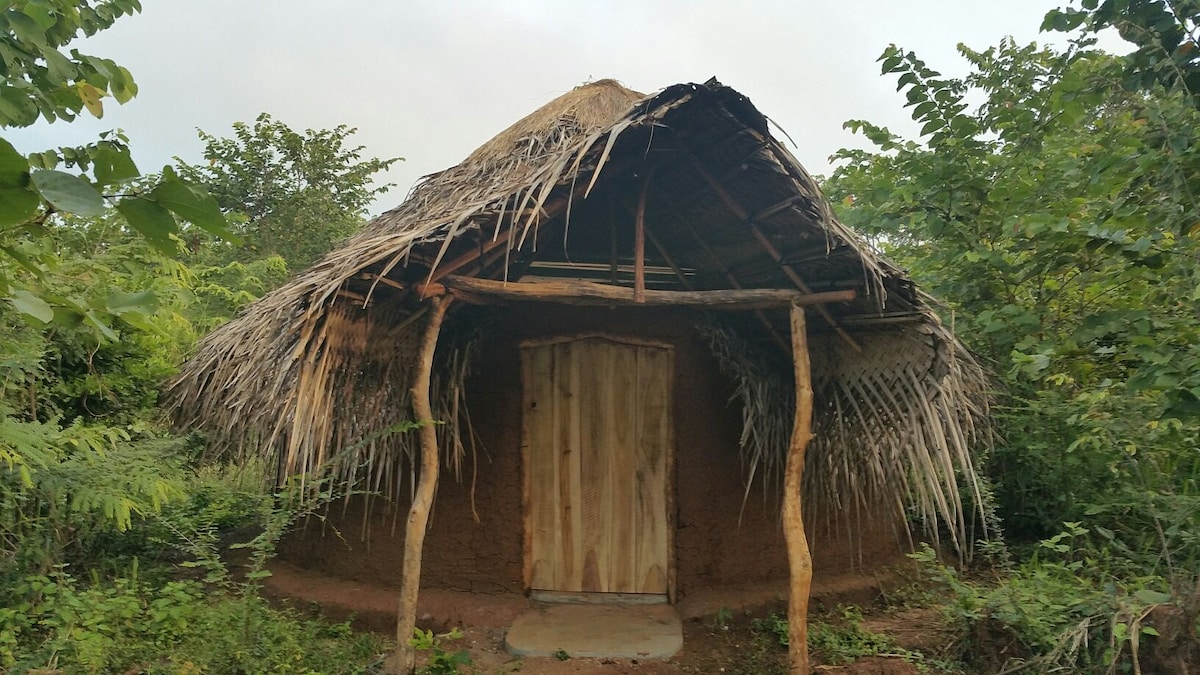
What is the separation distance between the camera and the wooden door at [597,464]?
15.5 feet

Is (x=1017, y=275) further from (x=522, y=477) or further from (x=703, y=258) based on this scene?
(x=522, y=477)

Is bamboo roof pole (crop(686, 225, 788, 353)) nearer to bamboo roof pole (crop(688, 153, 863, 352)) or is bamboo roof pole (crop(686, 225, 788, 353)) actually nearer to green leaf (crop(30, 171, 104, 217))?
bamboo roof pole (crop(688, 153, 863, 352))

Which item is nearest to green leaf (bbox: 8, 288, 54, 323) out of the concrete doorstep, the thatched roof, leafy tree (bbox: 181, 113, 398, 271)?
the thatched roof

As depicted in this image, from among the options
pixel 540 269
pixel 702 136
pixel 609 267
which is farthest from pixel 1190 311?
pixel 540 269

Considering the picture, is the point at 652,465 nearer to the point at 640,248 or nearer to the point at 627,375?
the point at 627,375

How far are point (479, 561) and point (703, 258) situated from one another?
2469 millimetres

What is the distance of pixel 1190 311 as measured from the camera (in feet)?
10.6

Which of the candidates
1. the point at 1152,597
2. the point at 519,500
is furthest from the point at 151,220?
the point at 519,500

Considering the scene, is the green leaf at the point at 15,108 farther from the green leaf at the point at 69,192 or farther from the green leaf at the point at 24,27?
the green leaf at the point at 69,192

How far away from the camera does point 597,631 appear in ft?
13.8

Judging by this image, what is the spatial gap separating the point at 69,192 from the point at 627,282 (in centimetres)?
423

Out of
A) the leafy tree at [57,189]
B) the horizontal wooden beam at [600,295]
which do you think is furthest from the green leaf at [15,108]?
the horizontal wooden beam at [600,295]

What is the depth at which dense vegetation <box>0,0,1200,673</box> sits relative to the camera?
268 cm

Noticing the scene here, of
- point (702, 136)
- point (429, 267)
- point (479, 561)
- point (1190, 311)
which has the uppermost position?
point (702, 136)
